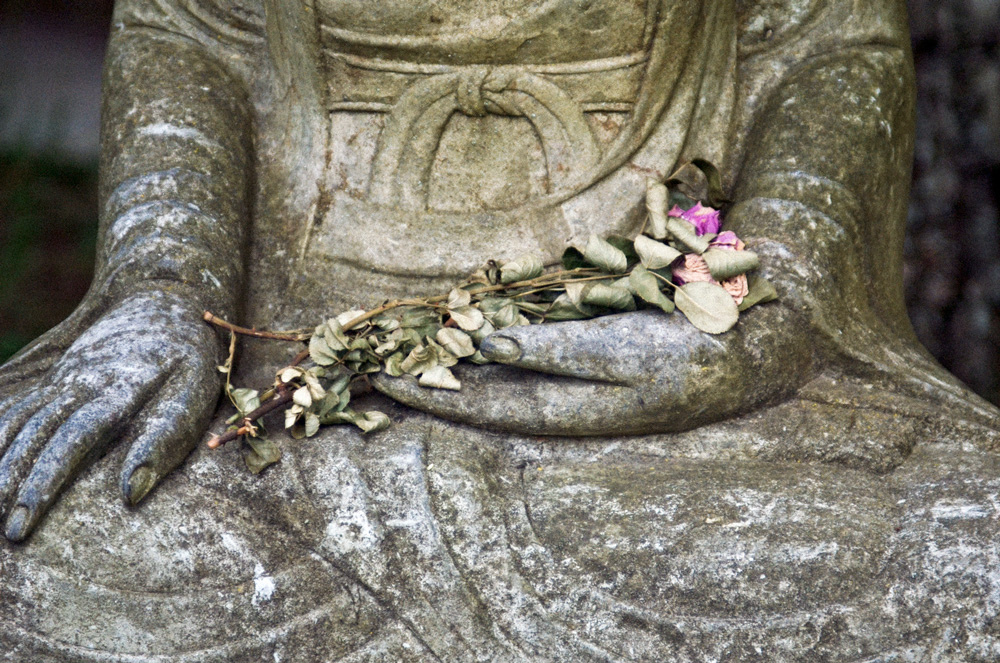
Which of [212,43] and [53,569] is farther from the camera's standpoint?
[212,43]

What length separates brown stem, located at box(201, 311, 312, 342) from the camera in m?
2.34

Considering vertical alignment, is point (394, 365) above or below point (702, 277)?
below

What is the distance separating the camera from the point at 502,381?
2299 mm

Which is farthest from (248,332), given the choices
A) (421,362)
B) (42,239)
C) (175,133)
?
(42,239)

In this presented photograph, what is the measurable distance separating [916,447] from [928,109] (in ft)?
6.68

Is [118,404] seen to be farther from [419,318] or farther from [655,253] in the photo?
[655,253]

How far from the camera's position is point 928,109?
4113 millimetres

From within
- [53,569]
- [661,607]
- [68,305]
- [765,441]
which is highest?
[765,441]

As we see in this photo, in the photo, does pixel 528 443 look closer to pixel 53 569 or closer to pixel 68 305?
pixel 53 569

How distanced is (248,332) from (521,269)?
20.1 inches

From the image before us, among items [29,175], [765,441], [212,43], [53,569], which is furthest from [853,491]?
[29,175]

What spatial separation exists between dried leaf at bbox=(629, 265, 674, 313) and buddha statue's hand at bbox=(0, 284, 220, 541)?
750mm

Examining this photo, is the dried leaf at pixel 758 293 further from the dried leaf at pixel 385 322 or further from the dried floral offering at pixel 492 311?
the dried leaf at pixel 385 322

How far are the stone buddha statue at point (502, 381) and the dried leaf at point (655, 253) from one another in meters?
0.11
